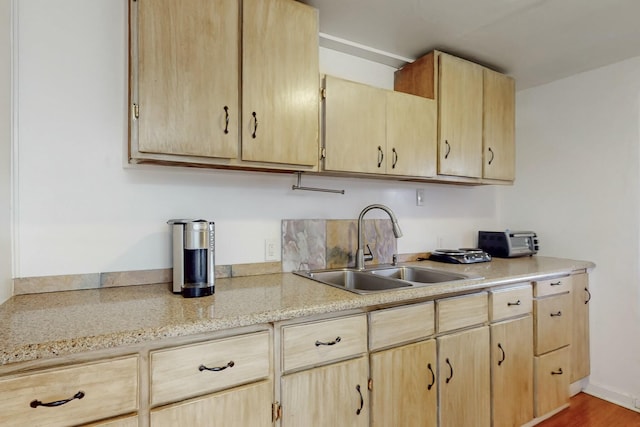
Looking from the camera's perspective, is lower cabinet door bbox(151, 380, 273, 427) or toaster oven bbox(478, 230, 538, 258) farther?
toaster oven bbox(478, 230, 538, 258)

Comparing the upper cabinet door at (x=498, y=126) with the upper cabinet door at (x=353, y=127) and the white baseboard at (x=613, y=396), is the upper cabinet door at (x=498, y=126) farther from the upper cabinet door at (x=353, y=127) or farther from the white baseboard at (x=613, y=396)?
the white baseboard at (x=613, y=396)

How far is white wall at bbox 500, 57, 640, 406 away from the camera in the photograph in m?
2.31

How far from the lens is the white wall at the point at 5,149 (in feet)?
4.09

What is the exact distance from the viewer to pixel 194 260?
1378mm

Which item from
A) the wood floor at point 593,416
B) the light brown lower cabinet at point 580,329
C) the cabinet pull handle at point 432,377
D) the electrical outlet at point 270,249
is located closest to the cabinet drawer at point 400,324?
the cabinet pull handle at point 432,377

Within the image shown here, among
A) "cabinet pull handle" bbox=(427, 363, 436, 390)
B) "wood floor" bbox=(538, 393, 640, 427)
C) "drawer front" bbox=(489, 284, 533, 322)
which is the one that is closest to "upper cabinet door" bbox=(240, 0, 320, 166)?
"cabinet pull handle" bbox=(427, 363, 436, 390)

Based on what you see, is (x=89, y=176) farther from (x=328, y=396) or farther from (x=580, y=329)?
(x=580, y=329)

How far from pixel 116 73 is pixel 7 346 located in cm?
118

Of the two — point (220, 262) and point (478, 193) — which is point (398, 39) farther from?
point (220, 262)

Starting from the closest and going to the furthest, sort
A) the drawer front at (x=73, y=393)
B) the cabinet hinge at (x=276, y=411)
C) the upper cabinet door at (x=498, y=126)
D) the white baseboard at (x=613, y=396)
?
the drawer front at (x=73, y=393) → the cabinet hinge at (x=276, y=411) → the white baseboard at (x=613, y=396) → the upper cabinet door at (x=498, y=126)

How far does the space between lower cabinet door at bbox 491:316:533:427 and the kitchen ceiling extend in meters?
1.67

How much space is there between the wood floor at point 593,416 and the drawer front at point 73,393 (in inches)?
93.3

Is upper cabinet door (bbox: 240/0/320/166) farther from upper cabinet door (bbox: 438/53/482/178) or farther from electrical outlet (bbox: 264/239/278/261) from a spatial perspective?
upper cabinet door (bbox: 438/53/482/178)

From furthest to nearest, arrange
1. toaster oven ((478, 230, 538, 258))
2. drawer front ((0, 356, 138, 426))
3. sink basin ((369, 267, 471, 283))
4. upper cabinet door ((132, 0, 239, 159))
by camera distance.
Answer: toaster oven ((478, 230, 538, 258)) < sink basin ((369, 267, 471, 283)) < upper cabinet door ((132, 0, 239, 159)) < drawer front ((0, 356, 138, 426))
